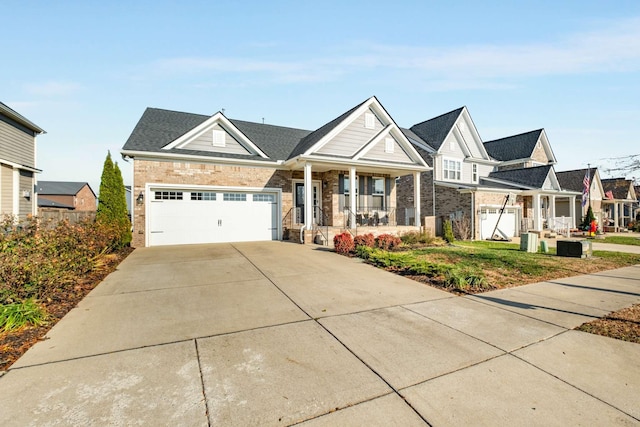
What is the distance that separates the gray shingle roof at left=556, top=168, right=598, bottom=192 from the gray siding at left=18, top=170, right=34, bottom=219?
40794mm

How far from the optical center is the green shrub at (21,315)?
12.5 ft

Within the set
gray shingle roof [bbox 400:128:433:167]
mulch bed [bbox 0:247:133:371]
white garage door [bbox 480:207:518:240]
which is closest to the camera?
mulch bed [bbox 0:247:133:371]

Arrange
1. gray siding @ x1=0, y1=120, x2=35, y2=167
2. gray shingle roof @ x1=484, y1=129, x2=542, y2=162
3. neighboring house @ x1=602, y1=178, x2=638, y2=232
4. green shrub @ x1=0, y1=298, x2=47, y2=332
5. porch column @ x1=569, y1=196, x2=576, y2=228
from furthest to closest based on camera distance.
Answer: neighboring house @ x1=602, y1=178, x2=638, y2=232, gray shingle roof @ x1=484, y1=129, x2=542, y2=162, porch column @ x1=569, y1=196, x2=576, y2=228, gray siding @ x1=0, y1=120, x2=35, y2=167, green shrub @ x1=0, y1=298, x2=47, y2=332

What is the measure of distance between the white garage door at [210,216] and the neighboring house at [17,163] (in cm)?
495

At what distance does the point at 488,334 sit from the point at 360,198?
13139 mm

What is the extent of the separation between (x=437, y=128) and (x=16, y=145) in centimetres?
2532

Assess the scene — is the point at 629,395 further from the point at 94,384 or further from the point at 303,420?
the point at 94,384

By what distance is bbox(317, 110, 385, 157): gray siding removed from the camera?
1460 cm

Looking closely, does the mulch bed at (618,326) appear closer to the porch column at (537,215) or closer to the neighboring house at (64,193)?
the porch column at (537,215)

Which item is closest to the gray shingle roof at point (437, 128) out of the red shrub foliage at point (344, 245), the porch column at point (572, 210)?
the porch column at point (572, 210)

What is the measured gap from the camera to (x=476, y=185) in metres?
19.9

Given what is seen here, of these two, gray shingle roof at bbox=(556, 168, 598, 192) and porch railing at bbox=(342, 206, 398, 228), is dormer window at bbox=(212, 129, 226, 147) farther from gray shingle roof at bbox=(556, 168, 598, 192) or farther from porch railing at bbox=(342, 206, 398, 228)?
gray shingle roof at bbox=(556, 168, 598, 192)

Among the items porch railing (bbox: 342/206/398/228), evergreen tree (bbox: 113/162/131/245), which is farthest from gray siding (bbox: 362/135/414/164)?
evergreen tree (bbox: 113/162/131/245)

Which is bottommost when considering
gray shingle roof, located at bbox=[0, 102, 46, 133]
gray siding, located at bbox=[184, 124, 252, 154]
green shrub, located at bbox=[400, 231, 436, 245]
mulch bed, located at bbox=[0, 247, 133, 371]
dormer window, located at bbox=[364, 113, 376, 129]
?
mulch bed, located at bbox=[0, 247, 133, 371]
